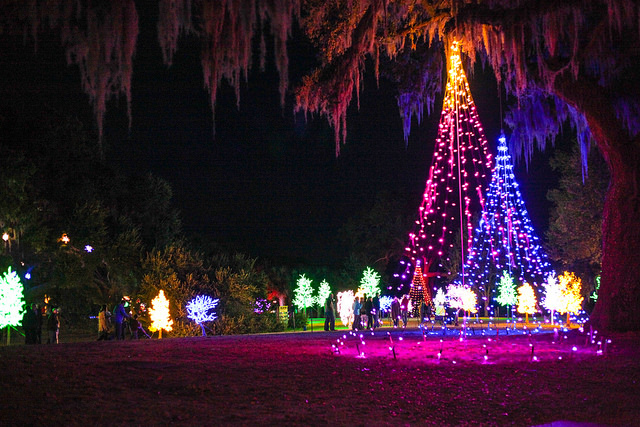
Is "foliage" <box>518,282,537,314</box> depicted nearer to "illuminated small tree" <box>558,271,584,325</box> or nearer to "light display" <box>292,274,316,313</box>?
"illuminated small tree" <box>558,271,584,325</box>

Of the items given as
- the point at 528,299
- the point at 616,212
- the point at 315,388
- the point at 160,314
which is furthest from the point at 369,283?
the point at 315,388

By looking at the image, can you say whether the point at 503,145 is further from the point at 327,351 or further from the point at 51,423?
the point at 51,423

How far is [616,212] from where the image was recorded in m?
13.0

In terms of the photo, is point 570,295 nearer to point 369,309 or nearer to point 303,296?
point 369,309

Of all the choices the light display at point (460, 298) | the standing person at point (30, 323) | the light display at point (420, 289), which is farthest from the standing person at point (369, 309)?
the standing person at point (30, 323)

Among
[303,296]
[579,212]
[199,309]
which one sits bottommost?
[199,309]

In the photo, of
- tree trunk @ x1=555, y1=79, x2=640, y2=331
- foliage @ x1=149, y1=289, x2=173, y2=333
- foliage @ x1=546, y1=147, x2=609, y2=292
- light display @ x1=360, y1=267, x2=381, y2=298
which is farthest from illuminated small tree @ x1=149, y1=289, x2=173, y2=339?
light display @ x1=360, y1=267, x2=381, y2=298

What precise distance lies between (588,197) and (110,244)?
23952mm

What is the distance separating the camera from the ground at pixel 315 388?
6.34 meters

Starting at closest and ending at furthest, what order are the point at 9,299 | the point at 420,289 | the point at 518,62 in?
the point at 518,62 → the point at 9,299 → the point at 420,289

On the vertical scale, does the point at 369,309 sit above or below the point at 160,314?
below

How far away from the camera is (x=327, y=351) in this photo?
38.3 ft

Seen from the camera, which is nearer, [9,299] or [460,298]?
[9,299]

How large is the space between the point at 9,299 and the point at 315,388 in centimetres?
1584
